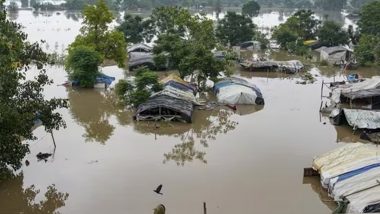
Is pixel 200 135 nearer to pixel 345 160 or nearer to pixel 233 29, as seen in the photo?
pixel 345 160

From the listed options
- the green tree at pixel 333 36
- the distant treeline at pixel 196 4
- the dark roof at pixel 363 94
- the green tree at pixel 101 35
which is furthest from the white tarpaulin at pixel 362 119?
the distant treeline at pixel 196 4

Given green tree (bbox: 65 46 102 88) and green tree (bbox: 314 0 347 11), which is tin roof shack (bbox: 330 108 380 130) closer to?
green tree (bbox: 65 46 102 88)

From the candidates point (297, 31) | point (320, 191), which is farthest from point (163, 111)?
point (297, 31)

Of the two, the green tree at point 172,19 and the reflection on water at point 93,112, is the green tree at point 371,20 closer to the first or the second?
Answer: the green tree at point 172,19

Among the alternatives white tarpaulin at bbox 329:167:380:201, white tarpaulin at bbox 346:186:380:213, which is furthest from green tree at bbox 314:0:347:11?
white tarpaulin at bbox 346:186:380:213

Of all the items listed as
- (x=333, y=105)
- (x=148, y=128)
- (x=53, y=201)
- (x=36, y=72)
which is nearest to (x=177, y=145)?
(x=148, y=128)

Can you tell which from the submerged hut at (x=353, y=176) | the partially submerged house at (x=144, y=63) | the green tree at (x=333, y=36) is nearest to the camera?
the submerged hut at (x=353, y=176)
